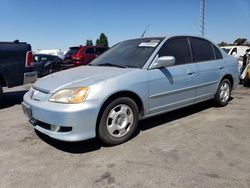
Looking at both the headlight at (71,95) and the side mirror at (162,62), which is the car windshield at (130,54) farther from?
the headlight at (71,95)

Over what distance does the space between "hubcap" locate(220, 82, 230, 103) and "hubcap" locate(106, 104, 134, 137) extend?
2.81 meters

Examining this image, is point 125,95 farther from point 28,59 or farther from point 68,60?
point 68,60

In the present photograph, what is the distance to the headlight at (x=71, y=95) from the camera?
3.64m

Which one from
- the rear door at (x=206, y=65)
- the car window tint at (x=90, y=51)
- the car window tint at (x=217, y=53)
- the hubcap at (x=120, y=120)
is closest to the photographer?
the hubcap at (x=120, y=120)

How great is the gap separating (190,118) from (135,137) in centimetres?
149

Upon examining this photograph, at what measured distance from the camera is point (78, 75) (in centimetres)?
430

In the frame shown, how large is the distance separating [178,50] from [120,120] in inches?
72.1

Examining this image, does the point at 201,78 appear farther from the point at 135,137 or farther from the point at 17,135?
the point at 17,135

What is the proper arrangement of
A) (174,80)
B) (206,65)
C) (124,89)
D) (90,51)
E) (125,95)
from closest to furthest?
(124,89), (125,95), (174,80), (206,65), (90,51)

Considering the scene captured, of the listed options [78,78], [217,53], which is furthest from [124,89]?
[217,53]

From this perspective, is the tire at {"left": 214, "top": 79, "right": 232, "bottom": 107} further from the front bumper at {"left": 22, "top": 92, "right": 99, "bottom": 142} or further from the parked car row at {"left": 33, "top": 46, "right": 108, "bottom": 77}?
the parked car row at {"left": 33, "top": 46, "right": 108, "bottom": 77}

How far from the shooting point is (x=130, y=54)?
483 cm

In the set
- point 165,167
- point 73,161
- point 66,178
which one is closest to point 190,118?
point 165,167

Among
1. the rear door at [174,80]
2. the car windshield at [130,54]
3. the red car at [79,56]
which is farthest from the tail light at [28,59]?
the red car at [79,56]
